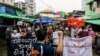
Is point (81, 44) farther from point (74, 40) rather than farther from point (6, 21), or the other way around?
point (6, 21)

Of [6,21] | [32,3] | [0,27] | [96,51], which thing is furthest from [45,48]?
[32,3]

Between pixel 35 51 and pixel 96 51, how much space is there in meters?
12.5

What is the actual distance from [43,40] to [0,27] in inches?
818

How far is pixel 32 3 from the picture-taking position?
198 meters

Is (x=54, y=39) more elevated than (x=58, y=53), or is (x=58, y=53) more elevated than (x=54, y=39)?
(x=58, y=53)

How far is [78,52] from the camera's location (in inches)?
390

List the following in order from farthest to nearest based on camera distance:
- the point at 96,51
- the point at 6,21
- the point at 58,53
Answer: the point at 6,21
the point at 96,51
the point at 58,53

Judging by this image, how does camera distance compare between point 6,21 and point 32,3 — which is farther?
point 32,3

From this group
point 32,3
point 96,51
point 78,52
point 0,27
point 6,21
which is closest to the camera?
point 78,52

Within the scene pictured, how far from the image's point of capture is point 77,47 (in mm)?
10062

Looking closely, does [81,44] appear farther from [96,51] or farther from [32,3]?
[32,3]

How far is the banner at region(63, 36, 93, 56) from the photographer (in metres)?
9.88

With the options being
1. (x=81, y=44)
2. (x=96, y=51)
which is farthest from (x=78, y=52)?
(x=96, y=51)

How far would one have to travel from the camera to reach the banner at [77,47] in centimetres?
988
